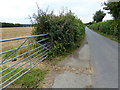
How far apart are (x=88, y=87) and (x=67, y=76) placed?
0.82m

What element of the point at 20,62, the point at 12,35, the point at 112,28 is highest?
the point at 112,28

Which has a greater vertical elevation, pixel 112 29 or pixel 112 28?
pixel 112 28

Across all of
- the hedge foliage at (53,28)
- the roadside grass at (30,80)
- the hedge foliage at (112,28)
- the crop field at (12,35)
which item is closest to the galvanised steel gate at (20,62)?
the roadside grass at (30,80)

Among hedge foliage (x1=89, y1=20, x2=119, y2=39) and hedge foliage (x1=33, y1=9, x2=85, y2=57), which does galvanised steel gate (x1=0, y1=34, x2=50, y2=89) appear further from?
hedge foliage (x1=89, y1=20, x2=119, y2=39)

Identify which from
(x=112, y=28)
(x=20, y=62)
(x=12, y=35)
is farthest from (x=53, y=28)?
(x=12, y=35)

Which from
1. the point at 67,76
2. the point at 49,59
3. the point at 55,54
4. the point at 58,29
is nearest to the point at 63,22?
the point at 58,29

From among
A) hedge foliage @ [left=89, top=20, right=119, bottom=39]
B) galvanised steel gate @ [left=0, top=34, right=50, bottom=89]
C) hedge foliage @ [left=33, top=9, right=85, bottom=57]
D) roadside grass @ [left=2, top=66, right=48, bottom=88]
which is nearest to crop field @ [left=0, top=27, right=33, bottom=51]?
hedge foliage @ [left=33, top=9, right=85, bottom=57]

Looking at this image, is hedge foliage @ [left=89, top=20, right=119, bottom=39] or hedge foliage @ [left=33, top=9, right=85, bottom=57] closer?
hedge foliage @ [left=33, top=9, right=85, bottom=57]

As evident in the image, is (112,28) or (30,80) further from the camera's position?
(112,28)

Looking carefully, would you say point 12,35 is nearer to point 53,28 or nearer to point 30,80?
point 53,28

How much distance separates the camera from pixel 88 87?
2.92m

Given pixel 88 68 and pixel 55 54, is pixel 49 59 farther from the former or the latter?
pixel 88 68

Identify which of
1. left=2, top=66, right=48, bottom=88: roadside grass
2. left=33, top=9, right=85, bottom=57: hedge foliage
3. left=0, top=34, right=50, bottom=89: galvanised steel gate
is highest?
left=33, top=9, right=85, bottom=57: hedge foliage

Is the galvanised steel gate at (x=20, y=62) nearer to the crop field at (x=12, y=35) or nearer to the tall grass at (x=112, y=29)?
the crop field at (x=12, y=35)
